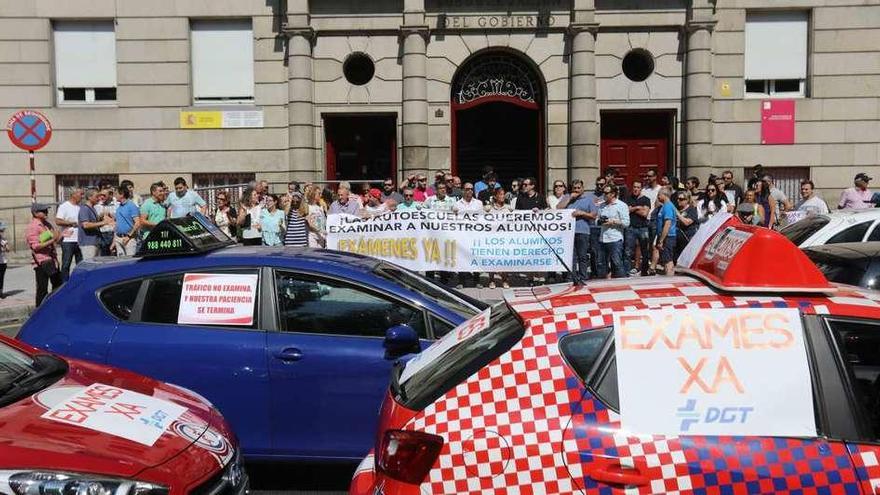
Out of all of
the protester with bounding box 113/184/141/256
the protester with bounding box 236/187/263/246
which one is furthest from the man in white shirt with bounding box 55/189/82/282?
the protester with bounding box 236/187/263/246

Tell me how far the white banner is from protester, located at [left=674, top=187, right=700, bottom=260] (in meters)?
2.01

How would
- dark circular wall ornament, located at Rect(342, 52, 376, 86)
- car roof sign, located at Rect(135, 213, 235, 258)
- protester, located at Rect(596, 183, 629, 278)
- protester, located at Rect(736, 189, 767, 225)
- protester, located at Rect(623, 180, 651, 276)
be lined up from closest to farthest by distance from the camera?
car roof sign, located at Rect(135, 213, 235, 258) < protester, located at Rect(736, 189, 767, 225) < protester, located at Rect(596, 183, 629, 278) < protester, located at Rect(623, 180, 651, 276) < dark circular wall ornament, located at Rect(342, 52, 376, 86)

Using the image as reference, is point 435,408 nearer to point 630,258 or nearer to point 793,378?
point 793,378

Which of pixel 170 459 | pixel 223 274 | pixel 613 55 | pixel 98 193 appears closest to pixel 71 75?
pixel 98 193

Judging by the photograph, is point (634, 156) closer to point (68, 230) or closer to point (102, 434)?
point (68, 230)

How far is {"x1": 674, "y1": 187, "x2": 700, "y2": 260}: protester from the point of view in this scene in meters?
13.2

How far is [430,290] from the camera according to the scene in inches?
213

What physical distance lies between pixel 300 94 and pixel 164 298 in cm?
1404

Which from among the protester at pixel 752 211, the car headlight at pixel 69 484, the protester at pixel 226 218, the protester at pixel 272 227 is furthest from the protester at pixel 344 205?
the car headlight at pixel 69 484

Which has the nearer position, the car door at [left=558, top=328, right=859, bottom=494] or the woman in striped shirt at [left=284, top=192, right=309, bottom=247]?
the car door at [left=558, top=328, right=859, bottom=494]

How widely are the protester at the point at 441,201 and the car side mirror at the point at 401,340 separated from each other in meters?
8.55

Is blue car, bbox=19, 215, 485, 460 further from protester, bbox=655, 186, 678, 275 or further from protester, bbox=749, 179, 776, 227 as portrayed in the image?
protester, bbox=749, 179, 776, 227

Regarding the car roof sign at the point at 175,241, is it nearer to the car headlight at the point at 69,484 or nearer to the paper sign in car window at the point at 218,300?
the paper sign in car window at the point at 218,300

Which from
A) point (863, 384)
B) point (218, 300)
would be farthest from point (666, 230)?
point (863, 384)
